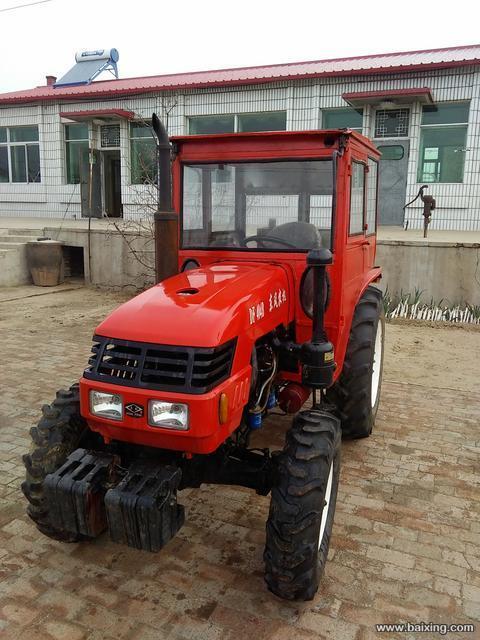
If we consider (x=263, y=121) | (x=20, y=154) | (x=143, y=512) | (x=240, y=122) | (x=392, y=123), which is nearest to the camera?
(x=143, y=512)

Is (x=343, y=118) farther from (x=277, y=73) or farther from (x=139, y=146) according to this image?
(x=139, y=146)

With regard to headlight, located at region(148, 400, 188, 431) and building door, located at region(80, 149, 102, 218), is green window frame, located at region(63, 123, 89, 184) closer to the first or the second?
building door, located at region(80, 149, 102, 218)

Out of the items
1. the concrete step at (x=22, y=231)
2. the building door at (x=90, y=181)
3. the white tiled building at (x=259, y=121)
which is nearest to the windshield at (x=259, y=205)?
the white tiled building at (x=259, y=121)

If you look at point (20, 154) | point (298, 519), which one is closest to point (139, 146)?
point (20, 154)

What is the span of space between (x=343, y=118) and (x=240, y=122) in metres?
2.84

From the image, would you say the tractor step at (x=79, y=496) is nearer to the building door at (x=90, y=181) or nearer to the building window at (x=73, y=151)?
the building door at (x=90, y=181)

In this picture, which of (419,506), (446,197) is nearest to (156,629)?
(419,506)

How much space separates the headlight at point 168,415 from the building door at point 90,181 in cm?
1124

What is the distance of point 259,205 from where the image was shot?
3.66 m

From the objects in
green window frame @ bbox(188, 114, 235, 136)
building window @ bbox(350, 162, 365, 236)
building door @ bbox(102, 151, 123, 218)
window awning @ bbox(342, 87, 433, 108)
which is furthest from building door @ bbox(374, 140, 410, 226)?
building window @ bbox(350, 162, 365, 236)

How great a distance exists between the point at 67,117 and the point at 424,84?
10179mm

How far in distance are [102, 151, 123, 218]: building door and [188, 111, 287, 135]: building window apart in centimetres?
299

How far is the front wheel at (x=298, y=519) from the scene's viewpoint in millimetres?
2496

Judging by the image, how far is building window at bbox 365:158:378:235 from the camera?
14.0 feet
